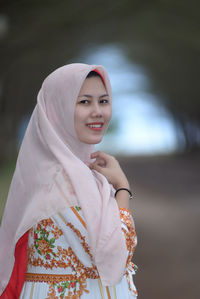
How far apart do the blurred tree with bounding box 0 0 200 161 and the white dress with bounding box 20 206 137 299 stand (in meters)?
4.55

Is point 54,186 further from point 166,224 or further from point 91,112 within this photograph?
point 166,224

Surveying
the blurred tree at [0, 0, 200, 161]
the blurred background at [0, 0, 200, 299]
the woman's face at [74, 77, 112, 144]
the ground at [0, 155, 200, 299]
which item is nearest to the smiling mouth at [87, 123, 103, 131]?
the woman's face at [74, 77, 112, 144]

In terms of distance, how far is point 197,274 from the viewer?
3.32 m

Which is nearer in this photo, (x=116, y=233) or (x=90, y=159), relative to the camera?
(x=116, y=233)

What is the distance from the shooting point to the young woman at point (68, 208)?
2.64 ft

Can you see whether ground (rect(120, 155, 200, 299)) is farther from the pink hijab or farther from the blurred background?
the pink hijab

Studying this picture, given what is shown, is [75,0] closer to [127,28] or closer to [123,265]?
[127,28]

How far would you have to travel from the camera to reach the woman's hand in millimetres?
927

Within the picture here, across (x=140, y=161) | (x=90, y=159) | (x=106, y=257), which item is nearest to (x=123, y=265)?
(x=106, y=257)

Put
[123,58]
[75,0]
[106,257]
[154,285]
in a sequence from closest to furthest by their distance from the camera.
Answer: [106,257] < [154,285] < [75,0] < [123,58]

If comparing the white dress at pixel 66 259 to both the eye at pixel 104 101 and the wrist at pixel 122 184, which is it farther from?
the eye at pixel 104 101

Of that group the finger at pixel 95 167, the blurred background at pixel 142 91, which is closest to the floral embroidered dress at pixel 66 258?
the finger at pixel 95 167

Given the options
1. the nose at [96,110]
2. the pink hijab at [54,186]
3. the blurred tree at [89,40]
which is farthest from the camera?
the blurred tree at [89,40]

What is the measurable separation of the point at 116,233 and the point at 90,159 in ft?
0.81
